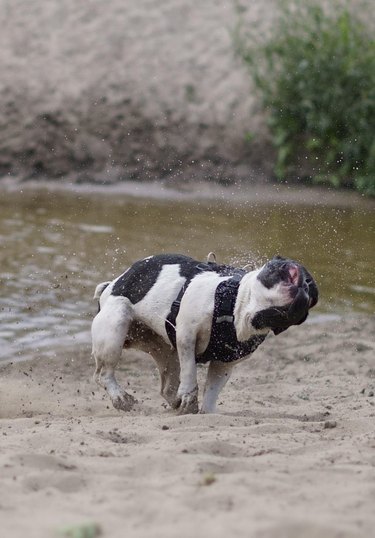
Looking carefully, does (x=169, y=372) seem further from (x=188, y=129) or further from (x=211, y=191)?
(x=188, y=129)

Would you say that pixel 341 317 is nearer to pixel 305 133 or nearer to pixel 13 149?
pixel 305 133

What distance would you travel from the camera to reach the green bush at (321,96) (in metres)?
13.9

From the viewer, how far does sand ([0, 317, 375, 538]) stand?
3354 mm

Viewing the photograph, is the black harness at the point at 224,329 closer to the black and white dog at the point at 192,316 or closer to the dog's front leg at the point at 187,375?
the black and white dog at the point at 192,316

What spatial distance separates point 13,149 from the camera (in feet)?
48.6

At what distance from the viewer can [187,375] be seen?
5.62 m

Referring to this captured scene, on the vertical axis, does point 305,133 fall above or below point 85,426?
below

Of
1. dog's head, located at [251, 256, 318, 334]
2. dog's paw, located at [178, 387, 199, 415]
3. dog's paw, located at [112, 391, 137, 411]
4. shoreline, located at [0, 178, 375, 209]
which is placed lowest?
shoreline, located at [0, 178, 375, 209]

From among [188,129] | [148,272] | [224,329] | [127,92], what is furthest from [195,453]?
[127,92]

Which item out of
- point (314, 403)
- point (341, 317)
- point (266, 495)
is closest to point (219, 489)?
point (266, 495)

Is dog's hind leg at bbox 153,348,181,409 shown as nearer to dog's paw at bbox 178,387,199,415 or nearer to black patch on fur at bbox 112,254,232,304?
dog's paw at bbox 178,387,199,415

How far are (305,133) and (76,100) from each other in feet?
11.4

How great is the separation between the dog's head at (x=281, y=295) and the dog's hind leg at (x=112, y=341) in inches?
35.3

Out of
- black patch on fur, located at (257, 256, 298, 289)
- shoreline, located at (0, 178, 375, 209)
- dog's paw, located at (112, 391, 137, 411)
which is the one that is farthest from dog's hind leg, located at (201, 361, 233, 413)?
shoreline, located at (0, 178, 375, 209)
